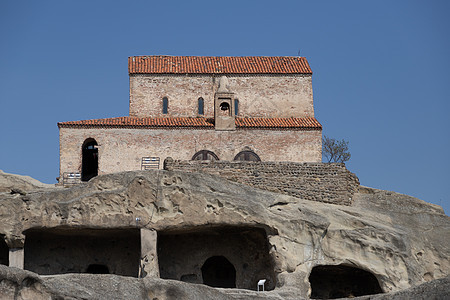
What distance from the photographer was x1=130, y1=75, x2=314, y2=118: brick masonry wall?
39.1m

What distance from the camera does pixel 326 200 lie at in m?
27.0

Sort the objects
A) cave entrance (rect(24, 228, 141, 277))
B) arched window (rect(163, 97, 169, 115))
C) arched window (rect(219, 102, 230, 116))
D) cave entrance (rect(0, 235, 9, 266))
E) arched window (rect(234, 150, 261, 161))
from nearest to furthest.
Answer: cave entrance (rect(24, 228, 141, 277)), cave entrance (rect(0, 235, 9, 266)), arched window (rect(234, 150, 261, 161)), arched window (rect(219, 102, 230, 116)), arched window (rect(163, 97, 169, 115))

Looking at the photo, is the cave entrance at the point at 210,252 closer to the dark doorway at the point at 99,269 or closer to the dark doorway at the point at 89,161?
the dark doorway at the point at 99,269

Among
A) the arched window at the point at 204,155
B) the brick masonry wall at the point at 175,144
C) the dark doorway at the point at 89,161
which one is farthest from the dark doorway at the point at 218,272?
the dark doorway at the point at 89,161

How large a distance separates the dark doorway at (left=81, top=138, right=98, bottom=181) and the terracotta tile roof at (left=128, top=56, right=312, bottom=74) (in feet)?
14.0

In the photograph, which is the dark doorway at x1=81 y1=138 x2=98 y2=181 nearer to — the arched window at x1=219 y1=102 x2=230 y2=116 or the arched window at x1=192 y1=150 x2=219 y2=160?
the arched window at x1=192 y1=150 x2=219 y2=160

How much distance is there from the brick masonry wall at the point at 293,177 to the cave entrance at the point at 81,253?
325cm

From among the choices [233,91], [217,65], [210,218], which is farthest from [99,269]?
[217,65]

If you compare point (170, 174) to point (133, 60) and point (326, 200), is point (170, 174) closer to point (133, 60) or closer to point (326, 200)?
point (326, 200)

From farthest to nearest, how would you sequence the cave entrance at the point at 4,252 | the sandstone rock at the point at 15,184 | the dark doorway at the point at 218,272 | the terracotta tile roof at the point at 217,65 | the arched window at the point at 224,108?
1. the terracotta tile roof at the point at 217,65
2. the arched window at the point at 224,108
3. the dark doorway at the point at 218,272
4. the cave entrance at the point at 4,252
5. the sandstone rock at the point at 15,184

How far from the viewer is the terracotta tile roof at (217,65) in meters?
39.7

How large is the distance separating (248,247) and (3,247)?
27.0 ft

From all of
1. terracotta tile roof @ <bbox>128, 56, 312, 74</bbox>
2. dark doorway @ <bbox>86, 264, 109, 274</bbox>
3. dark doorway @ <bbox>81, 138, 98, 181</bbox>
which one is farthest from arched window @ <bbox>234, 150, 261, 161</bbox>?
dark doorway @ <bbox>86, 264, 109, 274</bbox>

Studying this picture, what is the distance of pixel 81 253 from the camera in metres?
26.8
